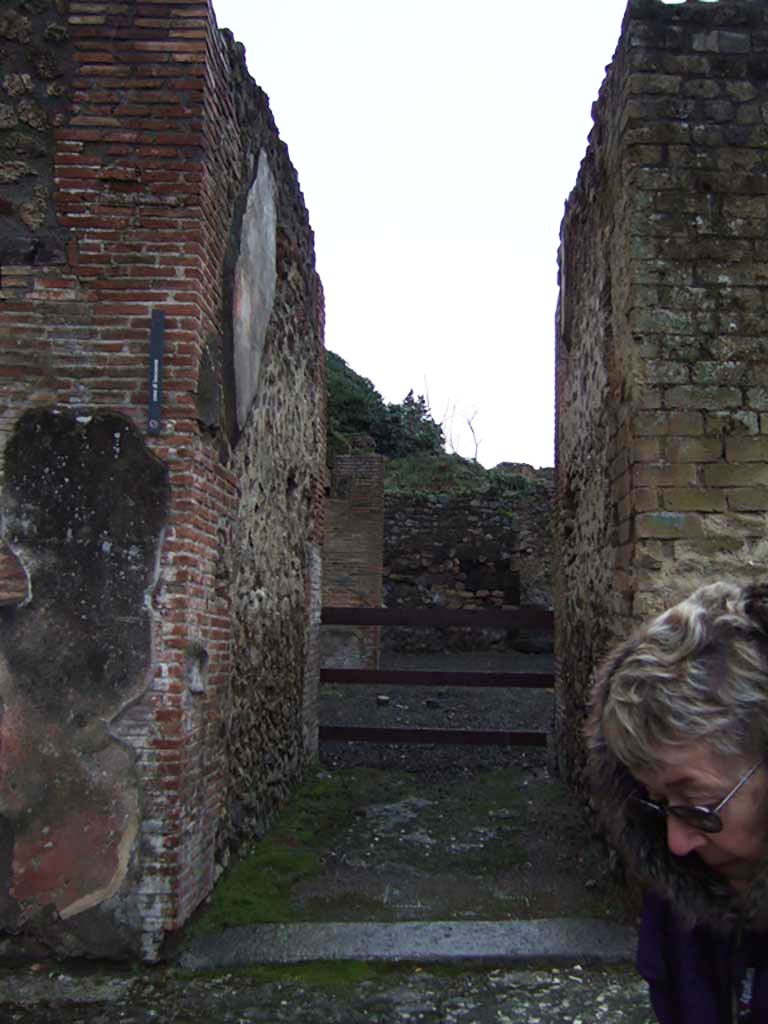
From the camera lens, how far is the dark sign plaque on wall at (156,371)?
3.77 metres

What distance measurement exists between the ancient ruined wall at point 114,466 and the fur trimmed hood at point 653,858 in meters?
2.55

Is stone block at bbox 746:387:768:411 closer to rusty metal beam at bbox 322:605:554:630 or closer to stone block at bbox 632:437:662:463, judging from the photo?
stone block at bbox 632:437:662:463

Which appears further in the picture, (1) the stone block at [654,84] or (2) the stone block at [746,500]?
(1) the stone block at [654,84]

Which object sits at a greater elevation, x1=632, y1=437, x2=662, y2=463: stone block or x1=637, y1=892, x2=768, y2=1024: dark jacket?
x1=632, y1=437, x2=662, y2=463: stone block

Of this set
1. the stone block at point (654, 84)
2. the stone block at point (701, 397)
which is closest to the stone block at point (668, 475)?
the stone block at point (701, 397)

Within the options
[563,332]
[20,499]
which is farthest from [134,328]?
[563,332]

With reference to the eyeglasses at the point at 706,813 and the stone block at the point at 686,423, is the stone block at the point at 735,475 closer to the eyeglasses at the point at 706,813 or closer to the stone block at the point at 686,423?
the stone block at the point at 686,423

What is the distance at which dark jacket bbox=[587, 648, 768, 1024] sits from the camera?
1290 millimetres

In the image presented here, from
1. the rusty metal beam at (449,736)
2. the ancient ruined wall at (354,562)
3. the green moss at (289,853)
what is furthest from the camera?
the ancient ruined wall at (354,562)

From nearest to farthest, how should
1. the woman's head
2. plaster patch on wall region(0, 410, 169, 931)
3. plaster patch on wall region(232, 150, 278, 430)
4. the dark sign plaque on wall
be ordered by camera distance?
the woman's head, plaster patch on wall region(0, 410, 169, 931), the dark sign plaque on wall, plaster patch on wall region(232, 150, 278, 430)

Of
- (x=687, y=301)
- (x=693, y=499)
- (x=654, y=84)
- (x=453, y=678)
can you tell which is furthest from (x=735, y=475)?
(x=453, y=678)

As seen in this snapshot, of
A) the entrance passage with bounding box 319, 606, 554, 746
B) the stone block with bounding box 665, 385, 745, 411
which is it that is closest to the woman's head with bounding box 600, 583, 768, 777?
the stone block with bounding box 665, 385, 745, 411

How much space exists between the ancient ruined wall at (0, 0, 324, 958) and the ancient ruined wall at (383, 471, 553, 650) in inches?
479

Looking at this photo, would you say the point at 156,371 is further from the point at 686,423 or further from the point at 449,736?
the point at 449,736
